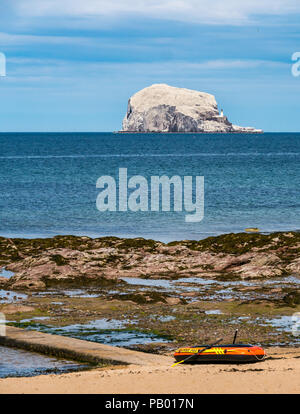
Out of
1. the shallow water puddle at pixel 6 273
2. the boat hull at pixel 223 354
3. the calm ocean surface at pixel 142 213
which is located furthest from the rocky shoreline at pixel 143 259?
the boat hull at pixel 223 354

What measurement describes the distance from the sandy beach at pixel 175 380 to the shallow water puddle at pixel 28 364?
1056 mm

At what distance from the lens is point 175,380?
56.0 feet

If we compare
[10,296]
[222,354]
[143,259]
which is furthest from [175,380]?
[143,259]

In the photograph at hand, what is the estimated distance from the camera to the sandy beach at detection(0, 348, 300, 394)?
16359mm

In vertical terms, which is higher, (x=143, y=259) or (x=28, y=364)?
(x=143, y=259)

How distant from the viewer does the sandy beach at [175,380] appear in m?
16.4

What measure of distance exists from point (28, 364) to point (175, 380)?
16.3 ft

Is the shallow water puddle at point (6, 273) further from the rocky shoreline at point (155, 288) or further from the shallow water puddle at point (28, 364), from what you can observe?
the shallow water puddle at point (28, 364)

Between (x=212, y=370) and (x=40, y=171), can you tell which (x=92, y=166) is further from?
(x=212, y=370)

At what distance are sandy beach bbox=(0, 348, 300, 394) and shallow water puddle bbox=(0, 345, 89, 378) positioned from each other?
1.06 meters

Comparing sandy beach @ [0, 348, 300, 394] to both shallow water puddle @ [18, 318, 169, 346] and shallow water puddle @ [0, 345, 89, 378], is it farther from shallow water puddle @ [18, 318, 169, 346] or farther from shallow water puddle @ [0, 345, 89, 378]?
shallow water puddle @ [18, 318, 169, 346]

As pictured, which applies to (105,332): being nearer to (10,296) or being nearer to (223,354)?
(223,354)

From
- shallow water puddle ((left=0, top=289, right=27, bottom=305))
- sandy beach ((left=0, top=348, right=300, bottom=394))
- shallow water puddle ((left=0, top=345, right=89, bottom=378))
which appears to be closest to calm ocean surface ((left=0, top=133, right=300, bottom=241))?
shallow water puddle ((left=0, top=289, right=27, bottom=305))

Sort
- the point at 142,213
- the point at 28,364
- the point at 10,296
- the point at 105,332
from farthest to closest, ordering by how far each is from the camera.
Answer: the point at 142,213
the point at 10,296
the point at 105,332
the point at 28,364
